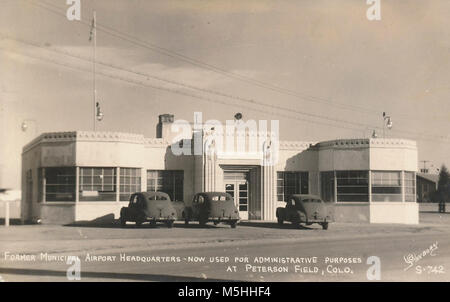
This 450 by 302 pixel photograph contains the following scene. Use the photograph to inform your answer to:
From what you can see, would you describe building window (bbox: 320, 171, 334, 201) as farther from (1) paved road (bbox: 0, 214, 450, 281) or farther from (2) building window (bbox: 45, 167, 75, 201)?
(2) building window (bbox: 45, 167, 75, 201)

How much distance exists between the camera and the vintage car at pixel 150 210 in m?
26.1

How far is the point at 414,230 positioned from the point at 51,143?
680 inches

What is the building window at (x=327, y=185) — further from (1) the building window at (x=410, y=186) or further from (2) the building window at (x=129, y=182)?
(2) the building window at (x=129, y=182)

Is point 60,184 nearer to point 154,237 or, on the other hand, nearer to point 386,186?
point 154,237

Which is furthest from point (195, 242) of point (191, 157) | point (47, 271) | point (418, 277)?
point (191, 157)

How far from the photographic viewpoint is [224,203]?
27.1 meters

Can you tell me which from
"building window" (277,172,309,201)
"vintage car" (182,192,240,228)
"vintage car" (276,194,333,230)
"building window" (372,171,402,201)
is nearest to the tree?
"building window" (372,171,402,201)

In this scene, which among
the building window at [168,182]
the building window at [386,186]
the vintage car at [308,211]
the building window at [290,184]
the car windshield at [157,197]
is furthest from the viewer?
the building window at [290,184]

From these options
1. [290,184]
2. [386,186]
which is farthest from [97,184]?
[386,186]

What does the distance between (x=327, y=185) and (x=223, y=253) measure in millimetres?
17356

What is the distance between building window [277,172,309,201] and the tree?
2737 cm

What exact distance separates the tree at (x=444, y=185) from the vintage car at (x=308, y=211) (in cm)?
3292

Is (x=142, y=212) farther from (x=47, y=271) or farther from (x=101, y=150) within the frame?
(x=47, y=271)
